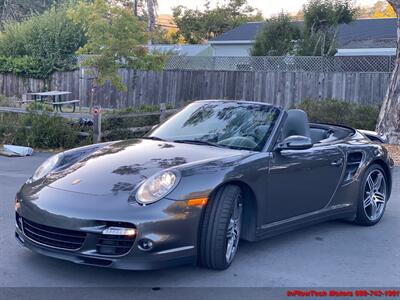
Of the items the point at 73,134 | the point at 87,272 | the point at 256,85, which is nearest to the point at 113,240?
the point at 87,272

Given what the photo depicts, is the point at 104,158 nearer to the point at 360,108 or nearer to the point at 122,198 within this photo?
the point at 122,198

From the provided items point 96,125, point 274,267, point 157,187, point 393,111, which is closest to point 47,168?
point 157,187

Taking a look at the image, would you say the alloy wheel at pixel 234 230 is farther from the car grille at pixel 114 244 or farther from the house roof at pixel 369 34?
the house roof at pixel 369 34

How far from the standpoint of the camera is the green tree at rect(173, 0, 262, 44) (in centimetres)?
4675

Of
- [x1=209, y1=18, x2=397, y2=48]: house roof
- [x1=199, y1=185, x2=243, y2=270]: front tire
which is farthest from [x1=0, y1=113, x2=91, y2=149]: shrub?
[x1=209, y1=18, x2=397, y2=48]: house roof

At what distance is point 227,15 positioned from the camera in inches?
1902

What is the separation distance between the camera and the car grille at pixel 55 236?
4570 millimetres

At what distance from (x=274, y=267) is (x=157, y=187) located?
1.36 m

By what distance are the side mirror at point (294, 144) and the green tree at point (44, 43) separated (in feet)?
79.8

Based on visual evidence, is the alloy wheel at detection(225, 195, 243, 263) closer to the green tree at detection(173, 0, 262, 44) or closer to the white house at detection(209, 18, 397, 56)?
the white house at detection(209, 18, 397, 56)

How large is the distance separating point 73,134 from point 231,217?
8.37 meters

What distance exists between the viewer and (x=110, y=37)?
18688mm

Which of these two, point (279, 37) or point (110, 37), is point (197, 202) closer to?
point (110, 37)

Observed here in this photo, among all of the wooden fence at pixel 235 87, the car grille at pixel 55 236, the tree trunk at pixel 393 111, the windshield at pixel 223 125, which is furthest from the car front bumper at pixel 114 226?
the wooden fence at pixel 235 87
